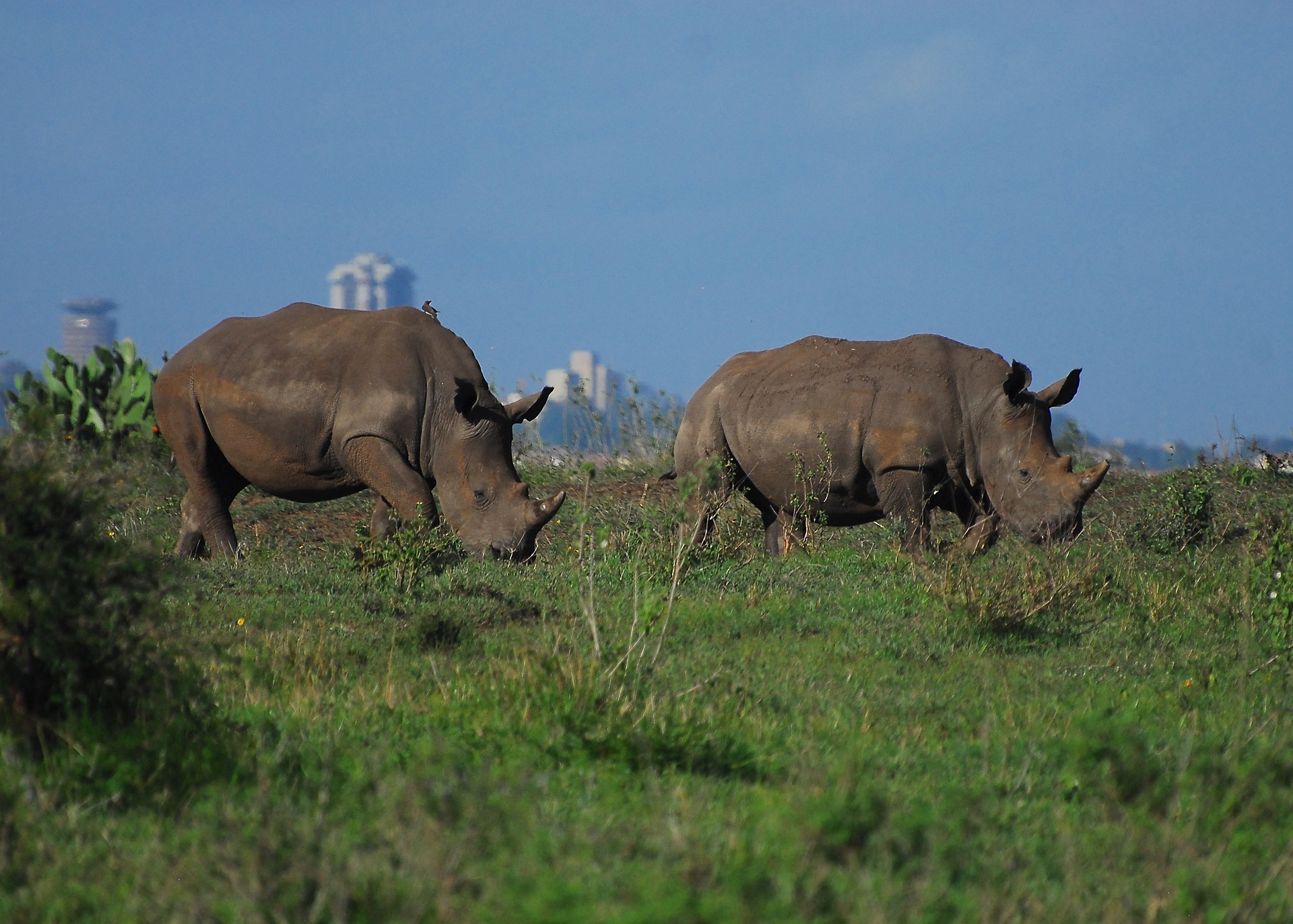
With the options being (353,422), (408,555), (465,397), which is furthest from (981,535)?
(353,422)

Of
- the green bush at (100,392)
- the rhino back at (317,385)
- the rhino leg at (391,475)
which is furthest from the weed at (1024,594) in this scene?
the green bush at (100,392)

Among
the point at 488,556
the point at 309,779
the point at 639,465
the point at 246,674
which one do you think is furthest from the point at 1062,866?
the point at 639,465

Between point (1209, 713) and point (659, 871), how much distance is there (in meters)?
3.56

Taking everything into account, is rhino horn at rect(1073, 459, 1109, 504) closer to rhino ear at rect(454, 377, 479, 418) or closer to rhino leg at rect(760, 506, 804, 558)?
rhino leg at rect(760, 506, 804, 558)

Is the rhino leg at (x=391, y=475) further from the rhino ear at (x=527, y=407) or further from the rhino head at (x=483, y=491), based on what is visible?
→ the rhino ear at (x=527, y=407)

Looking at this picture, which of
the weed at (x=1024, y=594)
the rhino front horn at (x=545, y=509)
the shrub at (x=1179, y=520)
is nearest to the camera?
the weed at (x=1024, y=594)

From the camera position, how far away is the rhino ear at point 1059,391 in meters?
11.4

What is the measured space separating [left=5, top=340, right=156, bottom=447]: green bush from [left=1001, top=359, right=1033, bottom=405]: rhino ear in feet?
36.5

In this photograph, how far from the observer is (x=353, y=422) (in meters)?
10.5

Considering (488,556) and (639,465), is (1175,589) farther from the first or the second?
(639,465)

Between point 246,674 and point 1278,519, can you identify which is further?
point 1278,519

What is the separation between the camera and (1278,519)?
10.5 metres

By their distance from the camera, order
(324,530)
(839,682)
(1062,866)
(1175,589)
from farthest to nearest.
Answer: (324,530), (1175,589), (839,682), (1062,866)

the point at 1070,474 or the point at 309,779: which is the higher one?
the point at 1070,474
